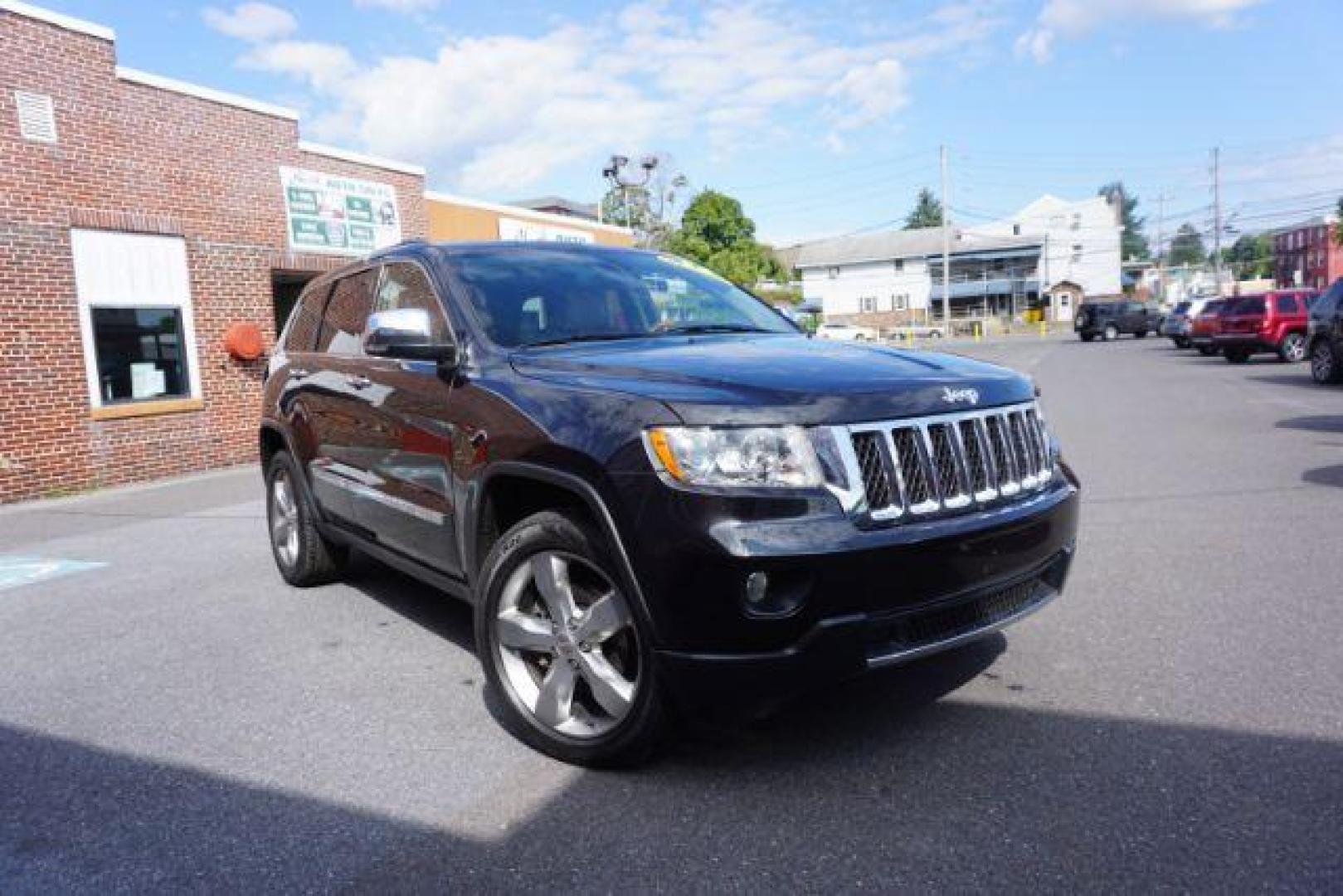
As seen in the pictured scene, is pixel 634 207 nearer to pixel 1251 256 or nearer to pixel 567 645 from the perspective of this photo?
pixel 567 645

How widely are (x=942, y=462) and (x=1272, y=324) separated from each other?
2348cm

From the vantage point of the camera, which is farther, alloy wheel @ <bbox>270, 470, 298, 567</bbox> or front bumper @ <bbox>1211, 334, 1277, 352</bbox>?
front bumper @ <bbox>1211, 334, 1277, 352</bbox>

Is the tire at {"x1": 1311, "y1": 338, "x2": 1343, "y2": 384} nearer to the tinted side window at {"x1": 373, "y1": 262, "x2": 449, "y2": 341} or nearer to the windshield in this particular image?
the windshield

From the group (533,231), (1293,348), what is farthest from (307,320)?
(1293,348)

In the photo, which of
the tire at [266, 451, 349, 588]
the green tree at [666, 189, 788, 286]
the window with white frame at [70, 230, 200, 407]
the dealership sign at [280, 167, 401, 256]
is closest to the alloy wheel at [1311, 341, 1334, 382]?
the dealership sign at [280, 167, 401, 256]

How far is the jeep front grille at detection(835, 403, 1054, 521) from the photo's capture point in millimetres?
2785

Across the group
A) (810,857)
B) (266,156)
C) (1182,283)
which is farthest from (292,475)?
(1182,283)

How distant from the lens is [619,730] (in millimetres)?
3002

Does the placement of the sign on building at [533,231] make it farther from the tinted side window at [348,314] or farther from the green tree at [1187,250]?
the green tree at [1187,250]

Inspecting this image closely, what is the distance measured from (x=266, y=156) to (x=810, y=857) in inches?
543

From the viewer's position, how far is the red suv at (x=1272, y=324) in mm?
22344

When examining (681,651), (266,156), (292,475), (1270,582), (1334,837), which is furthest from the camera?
(266,156)

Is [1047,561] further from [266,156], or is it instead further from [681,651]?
[266,156]

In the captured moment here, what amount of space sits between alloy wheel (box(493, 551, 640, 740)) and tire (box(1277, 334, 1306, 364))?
24211mm
